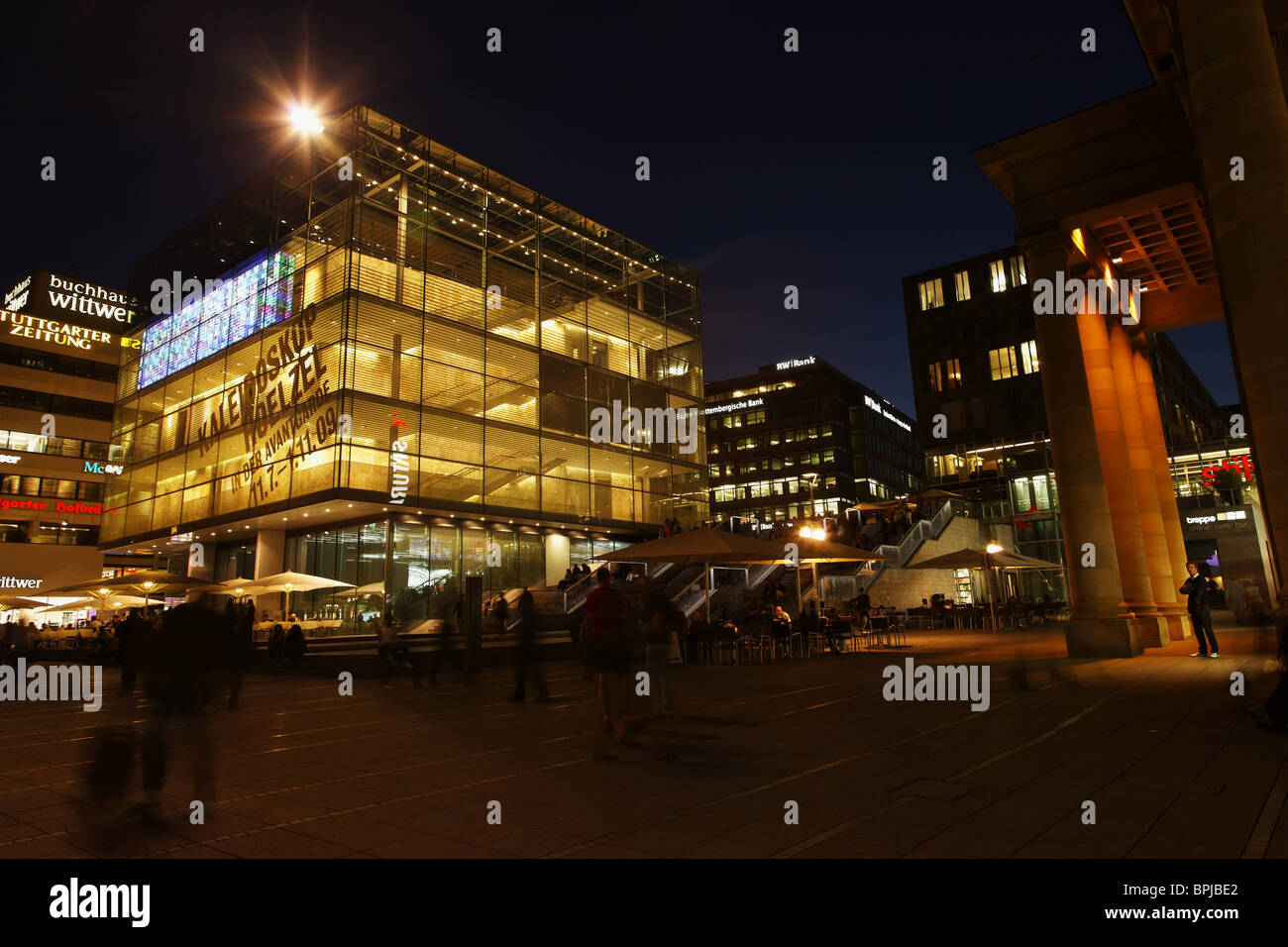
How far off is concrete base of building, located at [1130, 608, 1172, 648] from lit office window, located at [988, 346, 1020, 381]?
46.7m

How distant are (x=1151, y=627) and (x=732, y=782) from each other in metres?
15.5

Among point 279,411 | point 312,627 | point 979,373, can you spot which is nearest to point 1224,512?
point 979,373

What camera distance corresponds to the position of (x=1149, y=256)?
821 inches

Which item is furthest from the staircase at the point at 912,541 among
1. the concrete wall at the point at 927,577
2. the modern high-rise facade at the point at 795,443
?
the modern high-rise facade at the point at 795,443

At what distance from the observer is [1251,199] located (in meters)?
9.92

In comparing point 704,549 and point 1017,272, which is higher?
point 1017,272

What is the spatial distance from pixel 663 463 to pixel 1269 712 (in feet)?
115

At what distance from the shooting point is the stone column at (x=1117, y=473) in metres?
17.6

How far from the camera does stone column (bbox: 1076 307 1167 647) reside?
17.6 metres

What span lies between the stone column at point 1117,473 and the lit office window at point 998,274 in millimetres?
47579

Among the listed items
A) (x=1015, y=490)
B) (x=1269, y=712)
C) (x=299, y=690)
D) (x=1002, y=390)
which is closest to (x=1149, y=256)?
(x=1269, y=712)

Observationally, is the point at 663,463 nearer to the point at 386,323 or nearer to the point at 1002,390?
the point at 386,323

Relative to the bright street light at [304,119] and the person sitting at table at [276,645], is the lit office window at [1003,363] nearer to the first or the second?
the bright street light at [304,119]

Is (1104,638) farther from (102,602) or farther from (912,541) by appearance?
(102,602)
